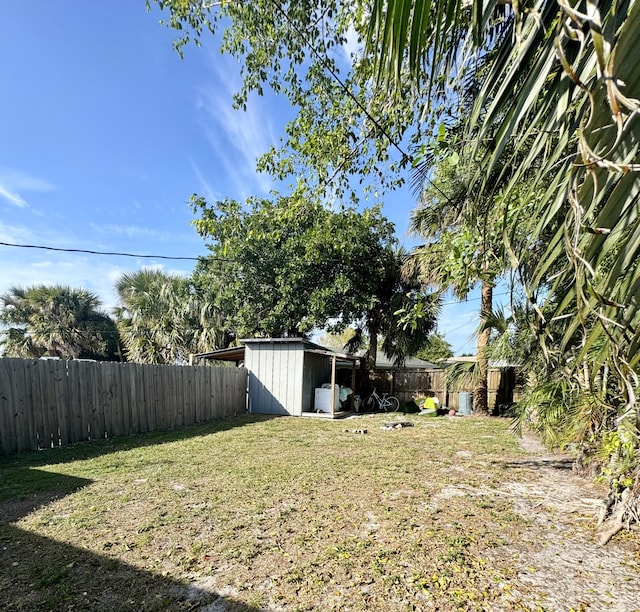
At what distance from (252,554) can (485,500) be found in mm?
2461

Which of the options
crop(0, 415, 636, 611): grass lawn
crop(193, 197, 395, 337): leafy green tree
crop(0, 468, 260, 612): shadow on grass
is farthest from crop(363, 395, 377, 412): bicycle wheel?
crop(0, 468, 260, 612): shadow on grass

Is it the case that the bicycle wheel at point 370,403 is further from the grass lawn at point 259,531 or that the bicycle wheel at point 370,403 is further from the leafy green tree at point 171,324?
the grass lawn at point 259,531

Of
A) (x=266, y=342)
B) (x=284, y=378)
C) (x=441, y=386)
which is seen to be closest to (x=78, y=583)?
(x=284, y=378)

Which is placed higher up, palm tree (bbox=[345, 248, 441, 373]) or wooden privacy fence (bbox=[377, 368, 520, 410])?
palm tree (bbox=[345, 248, 441, 373])

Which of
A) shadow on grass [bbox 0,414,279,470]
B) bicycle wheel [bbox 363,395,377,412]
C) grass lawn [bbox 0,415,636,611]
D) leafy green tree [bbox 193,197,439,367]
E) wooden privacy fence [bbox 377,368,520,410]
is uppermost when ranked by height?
leafy green tree [bbox 193,197,439,367]

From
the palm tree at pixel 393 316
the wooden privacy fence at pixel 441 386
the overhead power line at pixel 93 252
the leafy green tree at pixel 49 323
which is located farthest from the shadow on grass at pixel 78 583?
the leafy green tree at pixel 49 323

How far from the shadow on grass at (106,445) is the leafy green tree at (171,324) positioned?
6282 millimetres

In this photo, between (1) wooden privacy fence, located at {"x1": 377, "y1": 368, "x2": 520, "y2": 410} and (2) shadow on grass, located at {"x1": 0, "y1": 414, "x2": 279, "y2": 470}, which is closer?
(2) shadow on grass, located at {"x1": 0, "y1": 414, "x2": 279, "y2": 470}

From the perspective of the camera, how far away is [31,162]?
873 cm

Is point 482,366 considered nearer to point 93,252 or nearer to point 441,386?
point 441,386

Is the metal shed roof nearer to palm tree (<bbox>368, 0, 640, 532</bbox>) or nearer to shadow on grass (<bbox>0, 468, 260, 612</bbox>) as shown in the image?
shadow on grass (<bbox>0, 468, 260, 612</bbox>)

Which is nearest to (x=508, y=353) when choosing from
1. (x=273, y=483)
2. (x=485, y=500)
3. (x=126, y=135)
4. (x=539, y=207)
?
(x=485, y=500)

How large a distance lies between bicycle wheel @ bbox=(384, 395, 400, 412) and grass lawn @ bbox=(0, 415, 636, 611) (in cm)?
670

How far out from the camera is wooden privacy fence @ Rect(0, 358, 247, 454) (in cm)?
549
